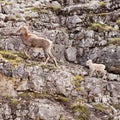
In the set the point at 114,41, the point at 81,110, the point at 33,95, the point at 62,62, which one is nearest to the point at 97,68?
the point at 62,62

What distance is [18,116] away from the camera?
64.7ft

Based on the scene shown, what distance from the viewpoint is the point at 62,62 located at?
86.5 feet

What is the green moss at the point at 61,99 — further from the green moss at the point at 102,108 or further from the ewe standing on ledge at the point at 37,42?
the ewe standing on ledge at the point at 37,42

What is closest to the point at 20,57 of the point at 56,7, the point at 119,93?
the point at 119,93

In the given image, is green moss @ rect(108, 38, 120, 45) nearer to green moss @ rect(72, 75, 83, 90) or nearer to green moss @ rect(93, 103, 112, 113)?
green moss @ rect(72, 75, 83, 90)

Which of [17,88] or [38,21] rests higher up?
[38,21]

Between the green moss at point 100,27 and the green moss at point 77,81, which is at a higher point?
the green moss at point 100,27

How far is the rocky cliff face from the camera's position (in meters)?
20.6

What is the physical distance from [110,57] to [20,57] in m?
6.72

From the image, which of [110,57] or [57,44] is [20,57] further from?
[110,57]

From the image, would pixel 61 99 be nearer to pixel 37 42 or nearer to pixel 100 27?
pixel 37 42

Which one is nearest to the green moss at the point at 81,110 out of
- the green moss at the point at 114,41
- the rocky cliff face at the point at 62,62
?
the rocky cliff face at the point at 62,62

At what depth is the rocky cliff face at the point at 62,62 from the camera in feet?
67.6

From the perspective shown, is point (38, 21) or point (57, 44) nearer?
point (57, 44)
